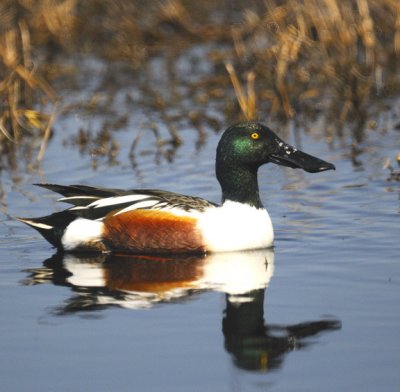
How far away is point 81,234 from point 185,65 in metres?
7.69

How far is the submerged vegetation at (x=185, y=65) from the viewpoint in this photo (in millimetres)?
11547

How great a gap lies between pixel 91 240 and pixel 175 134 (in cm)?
363

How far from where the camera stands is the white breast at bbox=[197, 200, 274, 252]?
23.9ft

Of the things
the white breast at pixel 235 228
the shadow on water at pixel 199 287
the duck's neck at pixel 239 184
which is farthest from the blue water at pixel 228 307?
the duck's neck at pixel 239 184

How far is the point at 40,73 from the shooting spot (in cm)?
1405

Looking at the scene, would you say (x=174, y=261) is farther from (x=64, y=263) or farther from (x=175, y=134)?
(x=175, y=134)

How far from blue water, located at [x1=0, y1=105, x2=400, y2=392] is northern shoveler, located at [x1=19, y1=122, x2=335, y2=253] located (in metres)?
0.15

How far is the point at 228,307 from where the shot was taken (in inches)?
235

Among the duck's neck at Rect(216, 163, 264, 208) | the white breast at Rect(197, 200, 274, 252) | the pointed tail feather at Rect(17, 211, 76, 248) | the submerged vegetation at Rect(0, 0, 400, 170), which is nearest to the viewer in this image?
the white breast at Rect(197, 200, 274, 252)

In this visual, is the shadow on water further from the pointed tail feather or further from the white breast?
the pointed tail feather

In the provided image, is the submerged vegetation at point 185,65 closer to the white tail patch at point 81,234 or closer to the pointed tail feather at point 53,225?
the pointed tail feather at point 53,225

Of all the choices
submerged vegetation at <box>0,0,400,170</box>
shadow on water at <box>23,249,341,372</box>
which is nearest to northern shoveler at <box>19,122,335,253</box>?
shadow on water at <box>23,249,341,372</box>

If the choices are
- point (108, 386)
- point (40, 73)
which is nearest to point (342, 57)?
point (40, 73)

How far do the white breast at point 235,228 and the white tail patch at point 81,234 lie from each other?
28.8 inches
